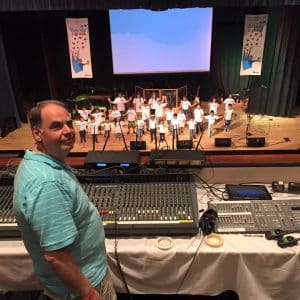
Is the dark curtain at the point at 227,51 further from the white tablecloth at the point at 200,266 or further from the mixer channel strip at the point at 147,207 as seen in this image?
the white tablecloth at the point at 200,266

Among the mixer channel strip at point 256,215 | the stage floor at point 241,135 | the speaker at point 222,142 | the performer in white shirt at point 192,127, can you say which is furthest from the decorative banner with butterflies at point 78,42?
the mixer channel strip at point 256,215

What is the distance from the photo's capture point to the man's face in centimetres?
100

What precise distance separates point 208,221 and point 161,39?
4778mm

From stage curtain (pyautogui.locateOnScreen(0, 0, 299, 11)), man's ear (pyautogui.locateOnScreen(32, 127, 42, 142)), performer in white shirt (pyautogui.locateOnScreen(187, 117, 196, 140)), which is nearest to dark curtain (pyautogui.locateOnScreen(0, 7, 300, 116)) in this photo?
performer in white shirt (pyautogui.locateOnScreen(187, 117, 196, 140))

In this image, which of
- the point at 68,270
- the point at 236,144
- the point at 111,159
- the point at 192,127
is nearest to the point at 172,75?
the point at 192,127

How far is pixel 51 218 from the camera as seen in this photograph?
0.93 meters

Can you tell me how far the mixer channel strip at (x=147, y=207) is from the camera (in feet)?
4.46

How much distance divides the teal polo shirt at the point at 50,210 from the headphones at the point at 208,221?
0.50 m

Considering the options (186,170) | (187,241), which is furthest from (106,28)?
(187,241)

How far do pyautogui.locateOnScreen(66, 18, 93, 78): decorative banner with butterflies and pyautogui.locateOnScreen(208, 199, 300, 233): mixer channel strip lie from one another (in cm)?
224

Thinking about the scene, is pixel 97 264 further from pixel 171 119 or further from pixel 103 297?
pixel 171 119

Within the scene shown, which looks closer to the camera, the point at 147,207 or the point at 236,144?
the point at 147,207

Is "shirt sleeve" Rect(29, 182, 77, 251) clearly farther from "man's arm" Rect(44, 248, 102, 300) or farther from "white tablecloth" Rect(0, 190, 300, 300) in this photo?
"white tablecloth" Rect(0, 190, 300, 300)

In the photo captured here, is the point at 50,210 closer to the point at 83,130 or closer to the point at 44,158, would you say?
the point at 44,158
